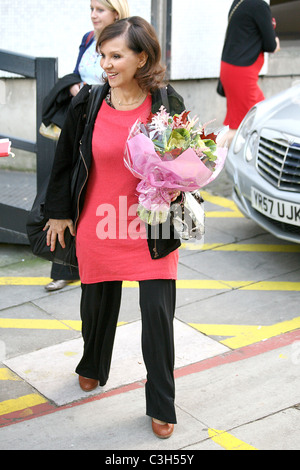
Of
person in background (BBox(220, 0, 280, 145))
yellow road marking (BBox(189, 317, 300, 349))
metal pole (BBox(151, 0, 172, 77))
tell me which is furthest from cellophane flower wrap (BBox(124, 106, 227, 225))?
metal pole (BBox(151, 0, 172, 77))

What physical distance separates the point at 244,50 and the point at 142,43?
4236 millimetres

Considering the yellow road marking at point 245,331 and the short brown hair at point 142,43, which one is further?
the yellow road marking at point 245,331

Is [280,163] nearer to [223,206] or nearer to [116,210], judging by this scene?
[223,206]

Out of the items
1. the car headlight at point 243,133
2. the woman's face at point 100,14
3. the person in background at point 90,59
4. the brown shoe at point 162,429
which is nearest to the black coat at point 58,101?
the person in background at point 90,59

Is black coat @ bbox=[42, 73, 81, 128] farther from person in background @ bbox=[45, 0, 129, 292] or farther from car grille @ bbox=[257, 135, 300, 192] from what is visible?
car grille @ bbox=[257, 135, 300, 192]

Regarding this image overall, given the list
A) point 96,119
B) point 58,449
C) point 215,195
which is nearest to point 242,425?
point 58,449

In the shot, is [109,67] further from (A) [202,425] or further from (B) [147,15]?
(B) [147,15]

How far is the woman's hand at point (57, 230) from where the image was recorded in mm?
3850

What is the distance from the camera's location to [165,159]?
10.8 feet

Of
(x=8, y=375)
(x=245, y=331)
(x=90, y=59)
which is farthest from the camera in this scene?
(x=90, y=59)

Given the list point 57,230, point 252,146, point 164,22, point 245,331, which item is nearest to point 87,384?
point 57,230

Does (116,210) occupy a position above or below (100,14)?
below

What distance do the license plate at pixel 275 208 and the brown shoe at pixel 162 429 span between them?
2225 mm

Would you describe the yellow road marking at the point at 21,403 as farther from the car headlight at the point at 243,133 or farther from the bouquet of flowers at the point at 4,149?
the car headlight at the point at 243,133
